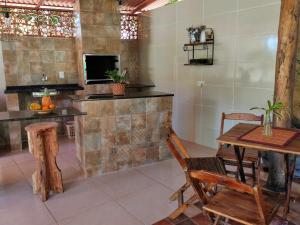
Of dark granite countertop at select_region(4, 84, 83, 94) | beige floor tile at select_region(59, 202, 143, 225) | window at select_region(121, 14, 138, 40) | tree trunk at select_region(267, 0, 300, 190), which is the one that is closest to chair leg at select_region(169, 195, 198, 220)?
beige floor tile at select_region(59, 202, 143, 225)

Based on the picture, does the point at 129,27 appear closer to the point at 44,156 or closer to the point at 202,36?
the point at 202,36

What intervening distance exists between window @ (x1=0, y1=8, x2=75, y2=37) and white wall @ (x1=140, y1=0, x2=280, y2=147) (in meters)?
1.50

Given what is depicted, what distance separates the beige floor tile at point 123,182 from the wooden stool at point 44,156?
1.59 ft

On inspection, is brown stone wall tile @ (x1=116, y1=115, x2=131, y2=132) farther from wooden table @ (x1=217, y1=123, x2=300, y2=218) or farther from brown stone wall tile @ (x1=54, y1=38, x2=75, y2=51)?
brown stone wall tile @ (x1=54, y1=38, x2=75, y2=51)

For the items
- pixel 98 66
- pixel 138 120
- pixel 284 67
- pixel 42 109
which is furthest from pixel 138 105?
pixel 98 66

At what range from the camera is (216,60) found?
3.85 metres

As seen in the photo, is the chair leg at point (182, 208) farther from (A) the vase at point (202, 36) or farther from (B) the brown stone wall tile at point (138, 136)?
(A) the vase at point (202, 36)

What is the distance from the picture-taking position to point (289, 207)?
2.37 m

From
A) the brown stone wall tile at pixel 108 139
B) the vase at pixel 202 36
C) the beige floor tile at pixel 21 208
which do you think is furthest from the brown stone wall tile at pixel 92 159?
the vase at pixel 202 36

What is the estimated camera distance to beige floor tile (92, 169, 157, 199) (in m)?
2.79

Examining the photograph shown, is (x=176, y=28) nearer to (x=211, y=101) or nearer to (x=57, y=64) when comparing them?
(x=211, y=101)

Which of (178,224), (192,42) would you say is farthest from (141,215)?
(192,42)

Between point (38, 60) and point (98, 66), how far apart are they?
3.45ft

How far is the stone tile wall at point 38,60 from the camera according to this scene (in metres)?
4.50
